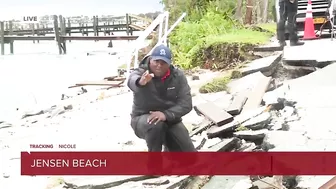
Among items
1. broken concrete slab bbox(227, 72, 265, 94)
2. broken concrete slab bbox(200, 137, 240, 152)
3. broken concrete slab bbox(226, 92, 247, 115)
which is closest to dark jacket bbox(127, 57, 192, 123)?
broken concrete slab bbox(200, 137, 240, 152)

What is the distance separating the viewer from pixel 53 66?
8.35 meters

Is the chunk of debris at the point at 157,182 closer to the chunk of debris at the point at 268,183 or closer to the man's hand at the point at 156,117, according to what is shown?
the man's hand at the point at 156,117

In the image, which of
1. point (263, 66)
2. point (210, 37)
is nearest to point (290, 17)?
point (210, 37)

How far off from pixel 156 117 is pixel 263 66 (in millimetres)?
2277

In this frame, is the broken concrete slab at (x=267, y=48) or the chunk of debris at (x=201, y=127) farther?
the broken concrete slab at (x=267, y=48)

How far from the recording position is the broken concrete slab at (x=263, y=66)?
4.57 metres

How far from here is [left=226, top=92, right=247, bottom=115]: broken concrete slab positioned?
335cm

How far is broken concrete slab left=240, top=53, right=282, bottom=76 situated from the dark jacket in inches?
84.1

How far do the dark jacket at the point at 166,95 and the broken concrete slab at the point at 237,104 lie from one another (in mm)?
821

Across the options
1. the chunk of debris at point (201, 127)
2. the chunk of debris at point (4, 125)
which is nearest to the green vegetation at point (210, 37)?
the chunk of debris at point (4, 125)

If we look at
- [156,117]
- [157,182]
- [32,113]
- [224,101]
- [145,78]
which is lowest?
[32,113]

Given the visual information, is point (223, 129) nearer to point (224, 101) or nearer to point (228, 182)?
point (228, 182)

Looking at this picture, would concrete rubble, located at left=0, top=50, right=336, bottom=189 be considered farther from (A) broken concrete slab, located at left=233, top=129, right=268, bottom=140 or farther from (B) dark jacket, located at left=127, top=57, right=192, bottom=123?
(B) dark jacket, located at left=127, top=57, right=192, bottom=123

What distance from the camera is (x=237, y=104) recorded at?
11.4 feet
